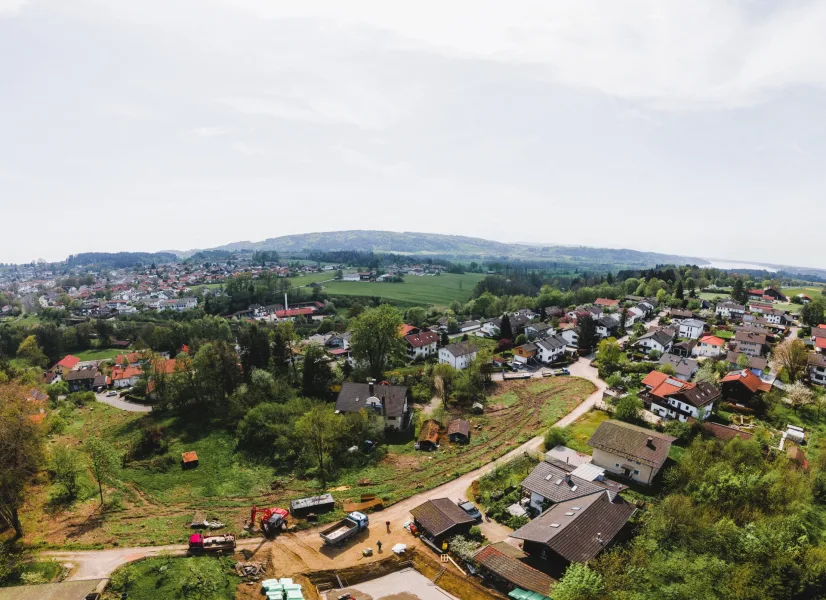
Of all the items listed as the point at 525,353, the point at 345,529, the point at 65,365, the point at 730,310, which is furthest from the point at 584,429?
the point at 65,365

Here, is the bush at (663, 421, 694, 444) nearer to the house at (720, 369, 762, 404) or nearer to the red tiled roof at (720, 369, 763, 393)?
the house at (720, 369, 762, 404)

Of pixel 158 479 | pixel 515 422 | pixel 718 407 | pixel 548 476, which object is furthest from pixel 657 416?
pixel 158 479

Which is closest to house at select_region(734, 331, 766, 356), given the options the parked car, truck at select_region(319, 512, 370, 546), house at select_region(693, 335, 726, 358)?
house at select_region(693, 335, 726, 358)

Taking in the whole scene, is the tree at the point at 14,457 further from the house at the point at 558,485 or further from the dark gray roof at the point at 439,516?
the house at the point at 558,485

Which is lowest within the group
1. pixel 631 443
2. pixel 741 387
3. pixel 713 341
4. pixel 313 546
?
pixel 313 546

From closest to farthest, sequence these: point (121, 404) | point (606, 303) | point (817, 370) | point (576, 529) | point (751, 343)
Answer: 1. point (576, 529)
2. point (817, 370)
3. point (121, 404)
4. point (751, 343)
5. point (606, 303)

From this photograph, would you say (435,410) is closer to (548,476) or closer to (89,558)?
(548,476)

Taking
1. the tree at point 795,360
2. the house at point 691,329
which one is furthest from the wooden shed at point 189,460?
the house at point 691,329

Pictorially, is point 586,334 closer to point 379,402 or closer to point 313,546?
Answer: point 379,402
